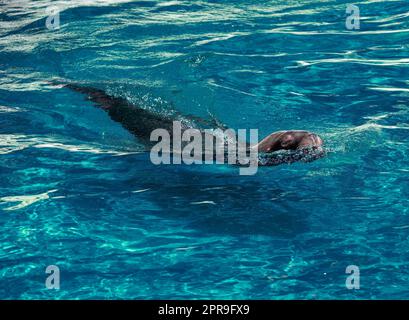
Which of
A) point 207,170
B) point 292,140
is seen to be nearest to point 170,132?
point 207,170

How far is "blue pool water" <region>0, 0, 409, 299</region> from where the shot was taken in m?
4.62

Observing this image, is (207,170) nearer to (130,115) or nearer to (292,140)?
(292,140)

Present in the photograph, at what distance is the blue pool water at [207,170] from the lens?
4617 mm

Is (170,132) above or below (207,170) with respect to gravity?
above

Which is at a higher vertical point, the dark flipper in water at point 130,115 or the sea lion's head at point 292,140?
the dark flipper in water at point 130,115

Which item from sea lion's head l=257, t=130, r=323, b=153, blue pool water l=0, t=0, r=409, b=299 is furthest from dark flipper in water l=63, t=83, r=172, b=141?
sea lion's head l=257, t=130, r=323, b=153

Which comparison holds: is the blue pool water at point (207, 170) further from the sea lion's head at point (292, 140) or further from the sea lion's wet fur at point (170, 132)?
the sea lion's head at point (292, 140)

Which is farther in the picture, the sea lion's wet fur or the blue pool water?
the sea lion's wet fur

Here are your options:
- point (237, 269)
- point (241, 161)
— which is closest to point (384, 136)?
point (241, 161)

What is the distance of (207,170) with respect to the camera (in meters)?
5.97

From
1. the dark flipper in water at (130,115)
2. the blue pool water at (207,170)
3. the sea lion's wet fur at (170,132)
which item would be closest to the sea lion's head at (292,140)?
the sea lion's wet fur at (170,132)

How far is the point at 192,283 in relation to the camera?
4.50 m

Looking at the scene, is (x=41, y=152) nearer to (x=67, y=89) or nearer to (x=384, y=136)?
(x=67, y=89)

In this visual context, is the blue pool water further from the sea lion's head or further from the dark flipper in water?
the sea lion's head
